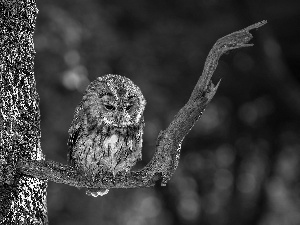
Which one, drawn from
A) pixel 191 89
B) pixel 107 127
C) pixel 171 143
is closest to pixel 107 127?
pixel 107 127

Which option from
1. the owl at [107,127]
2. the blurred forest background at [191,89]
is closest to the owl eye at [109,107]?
the owl at [107,127]

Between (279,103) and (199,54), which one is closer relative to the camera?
(199,54)

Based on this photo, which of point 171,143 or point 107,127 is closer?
point 171,143

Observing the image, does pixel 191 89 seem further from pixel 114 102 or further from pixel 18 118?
pixel 18 118

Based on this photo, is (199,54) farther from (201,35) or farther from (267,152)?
(267,152)

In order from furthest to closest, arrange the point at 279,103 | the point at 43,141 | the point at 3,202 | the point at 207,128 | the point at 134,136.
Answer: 1. the point at 207,128
2. the point at 279,103
3. the point at 43,141
4. the point at 134,136
5. the point at 3,202

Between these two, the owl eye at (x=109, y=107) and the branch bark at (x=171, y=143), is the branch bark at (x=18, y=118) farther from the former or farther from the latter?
the owl eye at (x=109, y=107)

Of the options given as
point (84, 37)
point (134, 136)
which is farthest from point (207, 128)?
point (134, 136)
